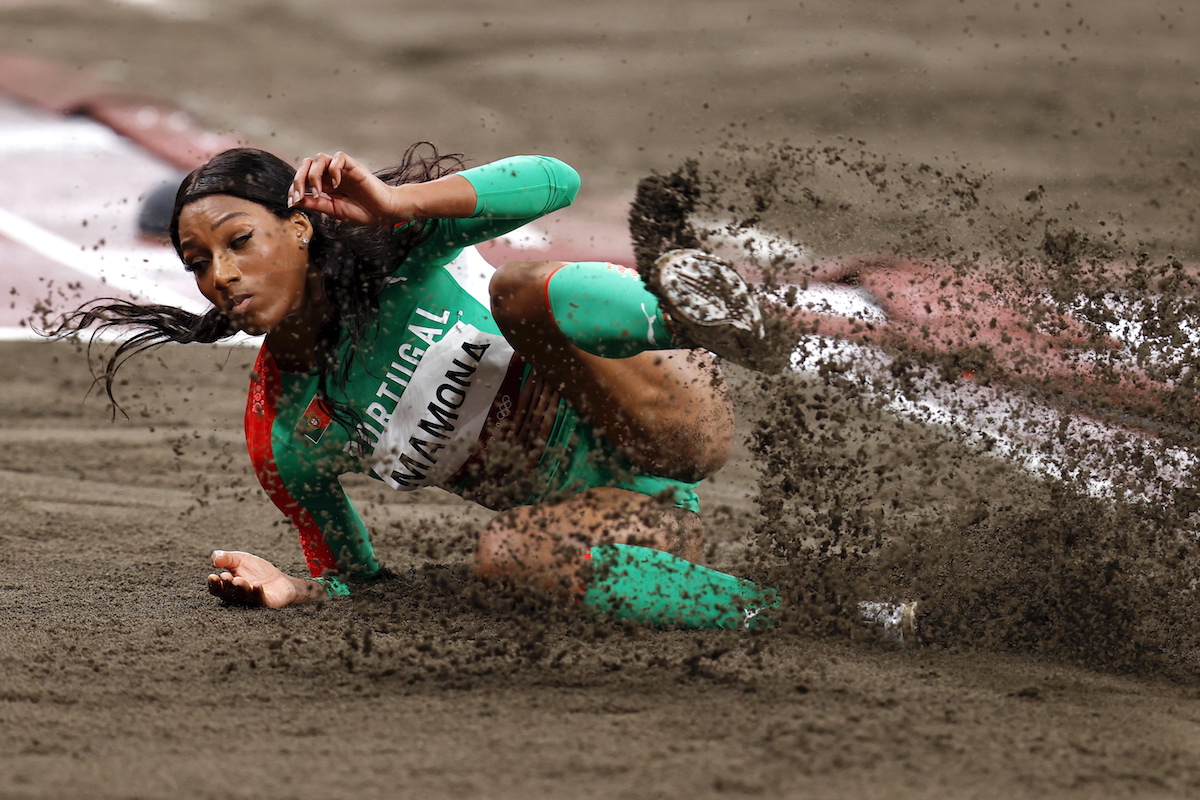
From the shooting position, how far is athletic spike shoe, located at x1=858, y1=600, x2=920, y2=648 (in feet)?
5.45

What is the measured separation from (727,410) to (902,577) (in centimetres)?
38

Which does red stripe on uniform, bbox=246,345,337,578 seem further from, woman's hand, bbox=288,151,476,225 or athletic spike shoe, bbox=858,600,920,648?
athletic spike shoe, bbox=858,600,920,648

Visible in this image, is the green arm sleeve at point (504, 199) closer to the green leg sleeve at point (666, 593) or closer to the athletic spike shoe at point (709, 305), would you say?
the athletic spike shoe at point (709, 305)

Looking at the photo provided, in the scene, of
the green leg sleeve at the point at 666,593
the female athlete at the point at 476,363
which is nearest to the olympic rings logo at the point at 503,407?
the female athlete at the point at 476,363

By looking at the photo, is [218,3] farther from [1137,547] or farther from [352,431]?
[1137,547]

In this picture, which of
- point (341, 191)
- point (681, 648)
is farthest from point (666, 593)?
point (341, 191)

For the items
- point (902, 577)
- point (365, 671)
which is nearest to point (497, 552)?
point (365, 671)

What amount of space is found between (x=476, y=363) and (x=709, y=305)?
0.44 metres

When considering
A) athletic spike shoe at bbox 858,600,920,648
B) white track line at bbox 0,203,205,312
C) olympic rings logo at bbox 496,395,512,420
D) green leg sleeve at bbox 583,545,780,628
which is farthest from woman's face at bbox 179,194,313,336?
white track line at bbox 0,203,205,312

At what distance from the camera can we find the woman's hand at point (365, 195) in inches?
60.6

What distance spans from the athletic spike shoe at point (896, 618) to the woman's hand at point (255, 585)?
912mm

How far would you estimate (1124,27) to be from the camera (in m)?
5.73

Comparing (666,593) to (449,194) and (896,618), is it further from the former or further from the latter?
(449,194)

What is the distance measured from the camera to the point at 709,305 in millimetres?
1514
